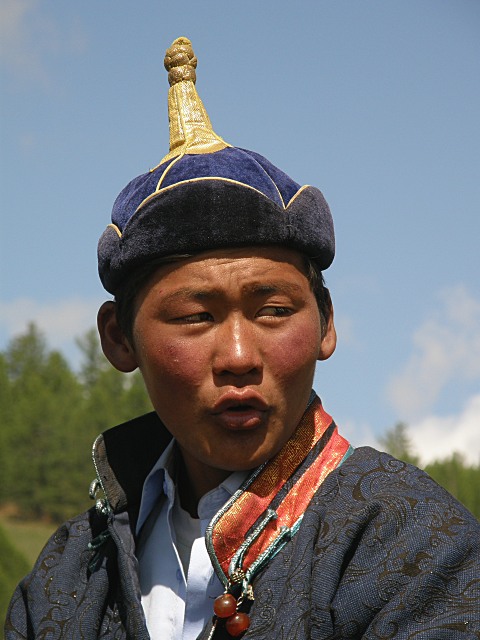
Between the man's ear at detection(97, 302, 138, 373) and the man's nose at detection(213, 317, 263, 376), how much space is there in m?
0.37

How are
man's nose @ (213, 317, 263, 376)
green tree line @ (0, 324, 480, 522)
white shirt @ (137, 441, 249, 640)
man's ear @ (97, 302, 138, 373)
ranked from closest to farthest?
1. man's nose @ (213, 317, 263, 376)
2. white shirt @ (137, 441, 249, 640)
3. man's ear @ (97, 302, 138, 373)
4. green tree line @ (0, 324, 480, 522)

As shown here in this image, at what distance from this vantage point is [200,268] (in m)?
2.16

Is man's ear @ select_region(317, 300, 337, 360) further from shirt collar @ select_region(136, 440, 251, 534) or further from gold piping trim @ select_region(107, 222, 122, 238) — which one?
gold piping trim @ select_region(107, 222, 122, 238)

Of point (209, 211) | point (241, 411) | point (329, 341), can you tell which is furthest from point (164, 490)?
point (209, 211)

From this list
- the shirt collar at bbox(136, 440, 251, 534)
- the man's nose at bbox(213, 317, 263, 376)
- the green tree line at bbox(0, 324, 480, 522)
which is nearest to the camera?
the man's nose at bbox(213, 317, 263, 376)

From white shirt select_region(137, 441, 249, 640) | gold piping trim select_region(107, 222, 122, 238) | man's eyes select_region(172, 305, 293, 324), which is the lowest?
white shirt select_region(137, 441, 249, 640)

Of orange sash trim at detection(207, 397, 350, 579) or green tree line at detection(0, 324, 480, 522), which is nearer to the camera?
orange sash trim at detection(207, 397, 350, 579)

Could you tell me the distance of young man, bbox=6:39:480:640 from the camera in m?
1.94

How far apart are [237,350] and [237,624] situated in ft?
1.87

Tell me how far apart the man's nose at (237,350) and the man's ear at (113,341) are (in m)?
0.37

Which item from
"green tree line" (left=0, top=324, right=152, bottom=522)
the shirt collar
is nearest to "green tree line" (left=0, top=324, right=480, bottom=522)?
"green tree line" (left=0, top=324, right=152, bottom=522)

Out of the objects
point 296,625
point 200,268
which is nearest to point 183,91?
point 200,268

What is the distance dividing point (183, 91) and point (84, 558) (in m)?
1.24

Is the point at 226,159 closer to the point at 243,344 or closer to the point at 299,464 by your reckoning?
the point at 243,344
